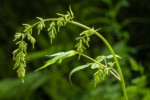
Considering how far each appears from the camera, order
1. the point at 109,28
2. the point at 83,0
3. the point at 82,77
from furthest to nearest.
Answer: the point at 83,0 → the point at 82,77 → the point at 109,28

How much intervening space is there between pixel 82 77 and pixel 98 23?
1.42 ft

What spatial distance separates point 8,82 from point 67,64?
37cm

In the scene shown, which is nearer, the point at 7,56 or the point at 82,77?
the point at 82,77

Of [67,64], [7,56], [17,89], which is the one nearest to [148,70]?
[67,64]

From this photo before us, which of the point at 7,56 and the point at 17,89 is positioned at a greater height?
the point at 7,56

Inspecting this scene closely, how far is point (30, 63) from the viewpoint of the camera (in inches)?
116

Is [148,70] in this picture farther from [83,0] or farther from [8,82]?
[8,82]

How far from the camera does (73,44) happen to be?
8.93 feet

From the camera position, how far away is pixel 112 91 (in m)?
2.07

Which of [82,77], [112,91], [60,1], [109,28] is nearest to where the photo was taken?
[112,91]

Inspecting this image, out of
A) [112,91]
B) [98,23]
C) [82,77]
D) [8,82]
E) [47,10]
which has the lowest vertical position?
[112,91]

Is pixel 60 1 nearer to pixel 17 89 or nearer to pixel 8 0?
pixel 8 0

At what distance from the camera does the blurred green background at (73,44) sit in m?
2.41

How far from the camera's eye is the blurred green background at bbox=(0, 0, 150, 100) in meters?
2.41
